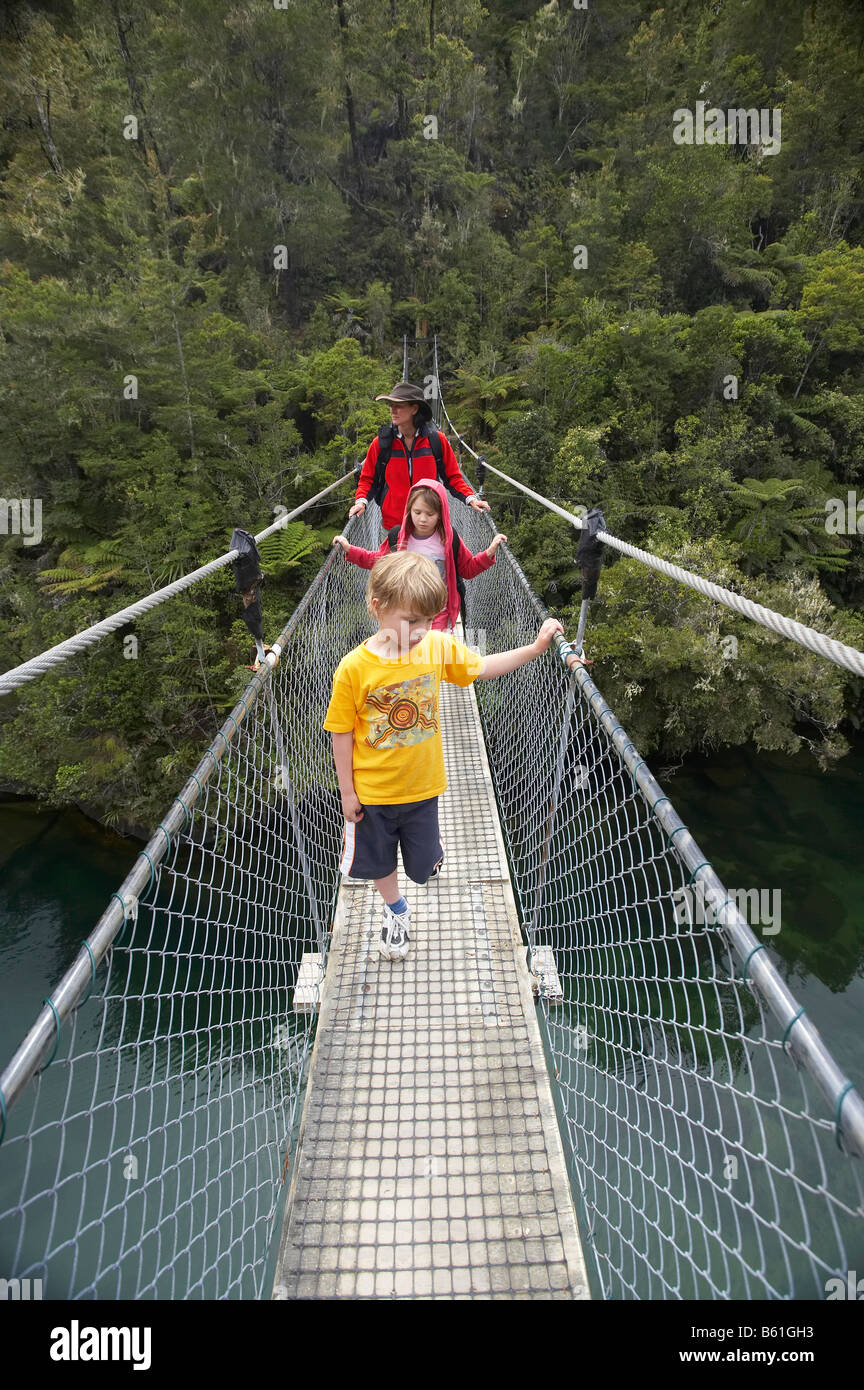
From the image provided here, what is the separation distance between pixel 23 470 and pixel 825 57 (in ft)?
42.3

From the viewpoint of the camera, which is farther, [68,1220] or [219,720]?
[219,720]

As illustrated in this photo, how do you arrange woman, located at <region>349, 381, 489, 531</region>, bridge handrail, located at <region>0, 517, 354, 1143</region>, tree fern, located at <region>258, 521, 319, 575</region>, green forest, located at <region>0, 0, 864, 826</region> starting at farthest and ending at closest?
tree fern, located at <region>258, 521, 319, 575</region> < green forest, located at <region>0, 0, 864, 826</region> < woman, located at <region>349, 381, 489, 531</region> < bridge handrail, located at <region>0, 517, 354, 1143</region>

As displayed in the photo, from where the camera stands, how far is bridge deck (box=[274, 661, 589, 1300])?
1.12 metres

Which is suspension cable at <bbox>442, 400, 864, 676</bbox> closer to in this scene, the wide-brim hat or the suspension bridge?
the suspension bridge

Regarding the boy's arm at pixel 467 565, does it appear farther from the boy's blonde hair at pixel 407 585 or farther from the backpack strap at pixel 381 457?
the boy's blonde hair at pixel 407 585

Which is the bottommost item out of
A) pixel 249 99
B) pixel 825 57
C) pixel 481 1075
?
pixel 481 1075

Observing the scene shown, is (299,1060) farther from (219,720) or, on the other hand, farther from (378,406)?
(378,406)

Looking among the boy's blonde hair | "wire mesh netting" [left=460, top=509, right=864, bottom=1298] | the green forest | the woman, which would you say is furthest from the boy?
the green forest

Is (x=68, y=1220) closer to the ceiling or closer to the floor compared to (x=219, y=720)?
closer to the floor

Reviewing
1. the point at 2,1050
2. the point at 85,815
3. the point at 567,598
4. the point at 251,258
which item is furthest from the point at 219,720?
the point at 251,258

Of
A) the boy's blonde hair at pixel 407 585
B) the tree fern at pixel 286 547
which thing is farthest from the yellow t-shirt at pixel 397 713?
the tree fern at pixel 286 547

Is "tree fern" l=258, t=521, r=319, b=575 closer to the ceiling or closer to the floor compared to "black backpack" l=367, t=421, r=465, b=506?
closer to the ceiling

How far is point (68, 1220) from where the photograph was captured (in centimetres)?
338

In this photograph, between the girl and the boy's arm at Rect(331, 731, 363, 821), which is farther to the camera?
the girl
